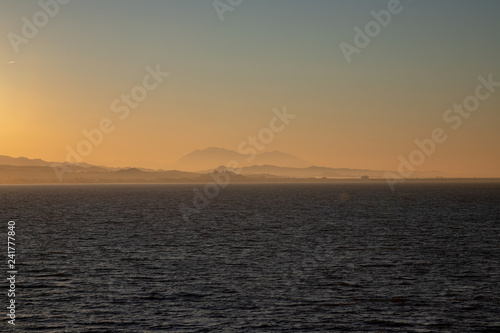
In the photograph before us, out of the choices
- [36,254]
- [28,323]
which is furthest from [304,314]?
[36,254]

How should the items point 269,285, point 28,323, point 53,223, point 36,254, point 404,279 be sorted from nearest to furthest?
1. point 28,323
2. point 269,285
3. point 404,279
4. point 36,254
5. point 53,223

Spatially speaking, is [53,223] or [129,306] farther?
[53,223]

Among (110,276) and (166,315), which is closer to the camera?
(166,315)

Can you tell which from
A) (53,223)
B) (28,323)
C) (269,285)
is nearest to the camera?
(28,323)

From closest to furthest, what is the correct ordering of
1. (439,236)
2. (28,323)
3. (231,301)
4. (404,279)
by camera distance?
1. (28,323)
2. (231,301)
3. (404,279)
4. (439,236)

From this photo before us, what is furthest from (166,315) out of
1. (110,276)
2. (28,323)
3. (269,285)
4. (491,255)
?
(491,255)

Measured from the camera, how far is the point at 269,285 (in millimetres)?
40562

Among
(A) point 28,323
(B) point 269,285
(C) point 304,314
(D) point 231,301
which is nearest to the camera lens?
(A) point 28,323

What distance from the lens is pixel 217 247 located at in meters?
A: 61.6

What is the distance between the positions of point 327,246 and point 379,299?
87.6ft

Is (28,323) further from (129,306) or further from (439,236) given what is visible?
(439,236)

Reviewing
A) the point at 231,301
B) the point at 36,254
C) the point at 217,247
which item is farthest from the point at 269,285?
the point at 36,254

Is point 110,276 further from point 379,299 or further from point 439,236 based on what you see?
point 439,236

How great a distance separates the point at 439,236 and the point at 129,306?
52390 mm
